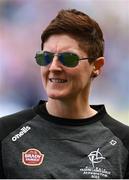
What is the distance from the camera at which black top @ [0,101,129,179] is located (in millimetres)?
1235

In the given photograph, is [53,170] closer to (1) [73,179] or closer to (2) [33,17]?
(1) [73,179]

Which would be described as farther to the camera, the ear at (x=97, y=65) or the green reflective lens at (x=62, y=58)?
the ear at (x=97, y=65)

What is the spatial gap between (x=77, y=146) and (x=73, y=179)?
4.3 inches

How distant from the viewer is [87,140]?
130 cm

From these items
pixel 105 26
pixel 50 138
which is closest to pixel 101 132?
pixel 50 138

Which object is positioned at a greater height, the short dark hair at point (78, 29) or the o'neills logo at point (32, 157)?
the short dark hair at point (78, 29)

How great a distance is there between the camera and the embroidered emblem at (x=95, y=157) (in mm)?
1262

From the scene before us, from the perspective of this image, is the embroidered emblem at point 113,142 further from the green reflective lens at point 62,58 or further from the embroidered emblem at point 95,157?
the green reflective lens at point 62,58

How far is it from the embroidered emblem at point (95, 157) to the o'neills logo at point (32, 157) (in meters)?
0.16

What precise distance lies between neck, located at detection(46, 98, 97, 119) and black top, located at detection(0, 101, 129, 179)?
0.05ft

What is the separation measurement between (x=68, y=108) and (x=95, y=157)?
0.18m

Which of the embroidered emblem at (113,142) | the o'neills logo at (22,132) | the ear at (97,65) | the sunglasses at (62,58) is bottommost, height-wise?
the embroidered emblem at (113,142)

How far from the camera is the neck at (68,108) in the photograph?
129 cm

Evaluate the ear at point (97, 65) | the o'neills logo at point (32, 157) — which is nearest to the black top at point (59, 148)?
the o'neills logo at point (32, 157)
